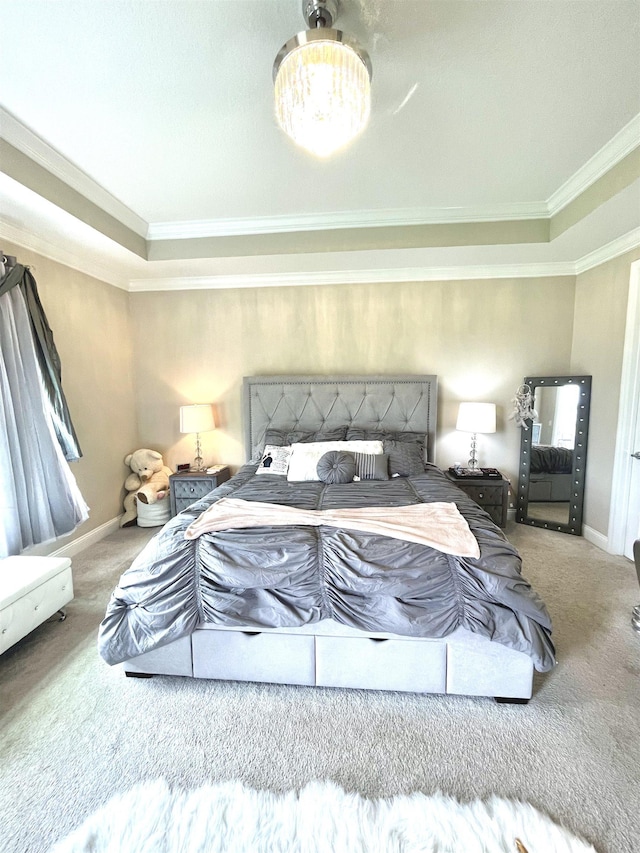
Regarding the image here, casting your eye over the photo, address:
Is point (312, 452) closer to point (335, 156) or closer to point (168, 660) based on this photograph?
point (168, 660)

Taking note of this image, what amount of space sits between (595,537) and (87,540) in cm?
464

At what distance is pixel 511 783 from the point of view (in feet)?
4.45

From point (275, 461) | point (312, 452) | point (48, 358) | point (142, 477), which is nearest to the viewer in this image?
point (48, 358)

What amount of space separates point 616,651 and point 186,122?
3.70 m

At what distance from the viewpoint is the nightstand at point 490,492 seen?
3395 mm

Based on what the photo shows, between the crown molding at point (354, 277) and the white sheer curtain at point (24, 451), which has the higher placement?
the crown molding at point (354, 277)

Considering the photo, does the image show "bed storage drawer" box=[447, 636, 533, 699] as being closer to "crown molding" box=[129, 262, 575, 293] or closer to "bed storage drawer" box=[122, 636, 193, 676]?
"bed storage drawer" box=[122, 636, 193, 676]

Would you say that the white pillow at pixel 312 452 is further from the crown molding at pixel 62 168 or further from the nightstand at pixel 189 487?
the crown molding at pixel 62 168

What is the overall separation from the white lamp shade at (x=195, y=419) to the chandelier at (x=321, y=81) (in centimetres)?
270

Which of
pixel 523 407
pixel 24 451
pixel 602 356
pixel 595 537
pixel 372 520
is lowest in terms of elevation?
pixel 595 537

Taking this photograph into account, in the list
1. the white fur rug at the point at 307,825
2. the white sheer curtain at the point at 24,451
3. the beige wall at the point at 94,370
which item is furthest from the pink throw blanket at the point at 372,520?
the beige wall at the point at 94,370

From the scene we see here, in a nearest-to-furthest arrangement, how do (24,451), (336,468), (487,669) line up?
(487,669)
(24,451)
(336,468)

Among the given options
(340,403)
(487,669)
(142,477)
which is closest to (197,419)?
(142,477)

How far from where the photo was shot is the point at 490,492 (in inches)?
134
